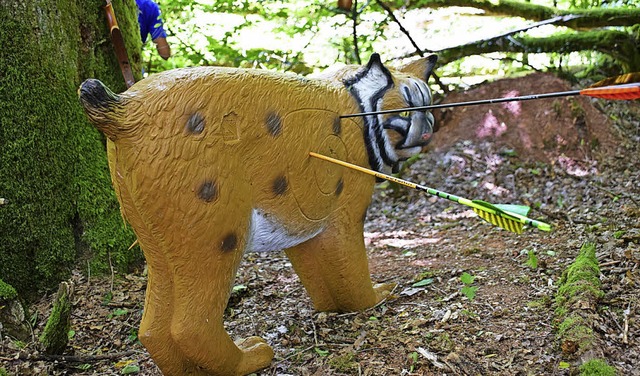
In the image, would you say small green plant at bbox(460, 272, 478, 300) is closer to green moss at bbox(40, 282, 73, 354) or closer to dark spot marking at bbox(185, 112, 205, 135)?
dark spot marking at bbox(185, 112, 205, 135)

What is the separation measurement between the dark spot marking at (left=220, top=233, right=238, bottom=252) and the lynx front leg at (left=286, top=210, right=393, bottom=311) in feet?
2.23

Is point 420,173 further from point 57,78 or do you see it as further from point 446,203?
point 57,78

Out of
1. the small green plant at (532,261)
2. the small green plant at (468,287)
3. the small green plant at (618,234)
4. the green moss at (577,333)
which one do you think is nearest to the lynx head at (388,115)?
the small green plant at (468,287)

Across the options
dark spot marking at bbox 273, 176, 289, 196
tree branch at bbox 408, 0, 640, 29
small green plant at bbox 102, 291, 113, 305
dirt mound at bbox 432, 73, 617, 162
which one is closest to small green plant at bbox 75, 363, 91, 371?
small green plant at bbox 102, 291, 113, 305

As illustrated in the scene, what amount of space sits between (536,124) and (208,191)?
468cm

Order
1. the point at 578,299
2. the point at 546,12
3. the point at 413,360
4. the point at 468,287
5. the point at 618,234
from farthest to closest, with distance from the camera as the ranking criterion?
the point at 546,12, the point at 618,234, the point at 468,287, the point at 578,299, the point at 413,360

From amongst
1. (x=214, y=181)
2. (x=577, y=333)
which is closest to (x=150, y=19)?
(x=214, y=181)

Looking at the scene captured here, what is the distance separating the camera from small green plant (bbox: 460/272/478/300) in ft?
10.6

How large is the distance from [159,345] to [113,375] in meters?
0.63

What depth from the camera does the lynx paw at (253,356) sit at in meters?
2.60

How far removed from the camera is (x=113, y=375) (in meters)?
2.81

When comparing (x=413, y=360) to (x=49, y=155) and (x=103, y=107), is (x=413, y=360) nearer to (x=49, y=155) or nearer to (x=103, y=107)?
(x=103, y=107)

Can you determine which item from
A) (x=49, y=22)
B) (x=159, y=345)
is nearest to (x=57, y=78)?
(x=49, y=22)

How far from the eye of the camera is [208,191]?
229 cm
